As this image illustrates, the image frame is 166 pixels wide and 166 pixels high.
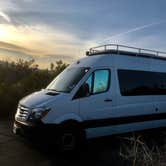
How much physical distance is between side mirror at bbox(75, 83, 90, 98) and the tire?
82 centimetres

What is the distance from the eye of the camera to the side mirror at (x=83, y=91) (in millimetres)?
8117

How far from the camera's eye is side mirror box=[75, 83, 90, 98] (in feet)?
26.6

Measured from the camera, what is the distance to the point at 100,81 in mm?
8664

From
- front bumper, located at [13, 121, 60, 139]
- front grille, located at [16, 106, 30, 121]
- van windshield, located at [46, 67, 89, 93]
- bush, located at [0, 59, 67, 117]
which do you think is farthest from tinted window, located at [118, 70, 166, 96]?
bush, located at [0, 59, 67, 117]

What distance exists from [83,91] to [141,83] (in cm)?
240

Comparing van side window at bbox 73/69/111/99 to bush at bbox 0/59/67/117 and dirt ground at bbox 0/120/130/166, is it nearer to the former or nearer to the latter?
dirt ground at bbox 0/120/130/166

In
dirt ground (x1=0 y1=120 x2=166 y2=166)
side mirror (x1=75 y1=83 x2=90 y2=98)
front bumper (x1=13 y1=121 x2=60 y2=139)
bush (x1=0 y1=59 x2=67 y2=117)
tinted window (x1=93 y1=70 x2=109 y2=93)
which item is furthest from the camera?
bush (x1=0 y1=59 x2=67 y2=117)

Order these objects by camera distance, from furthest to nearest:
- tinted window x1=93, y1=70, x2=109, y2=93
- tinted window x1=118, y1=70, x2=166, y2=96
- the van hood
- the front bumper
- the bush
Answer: the bush
tinted window x1=118, y1=70, x2=166, y2=96
tinted window x1=93, y1=70, x2=109, y2=93
the van hood
the front bumper

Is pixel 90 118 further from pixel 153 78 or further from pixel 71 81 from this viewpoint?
pixel 153 78

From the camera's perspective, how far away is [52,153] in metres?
7.98

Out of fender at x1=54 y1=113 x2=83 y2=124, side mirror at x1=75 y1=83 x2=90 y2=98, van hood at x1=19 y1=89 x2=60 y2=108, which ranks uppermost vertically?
side mirror at x1=75 y1=83 x2=90 y2=98

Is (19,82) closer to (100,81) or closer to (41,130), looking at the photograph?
(100,81)

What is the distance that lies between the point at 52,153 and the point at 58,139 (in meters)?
0.53

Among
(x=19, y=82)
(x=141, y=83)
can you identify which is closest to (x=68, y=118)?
(x=141, y=83)
